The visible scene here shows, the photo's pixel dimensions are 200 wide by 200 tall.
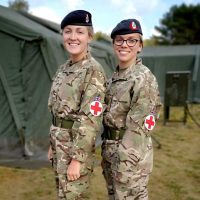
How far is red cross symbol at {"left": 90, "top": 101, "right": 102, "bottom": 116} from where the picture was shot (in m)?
2.08

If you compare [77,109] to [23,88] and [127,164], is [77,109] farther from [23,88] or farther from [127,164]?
[23,88]

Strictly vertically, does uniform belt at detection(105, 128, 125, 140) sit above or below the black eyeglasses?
below

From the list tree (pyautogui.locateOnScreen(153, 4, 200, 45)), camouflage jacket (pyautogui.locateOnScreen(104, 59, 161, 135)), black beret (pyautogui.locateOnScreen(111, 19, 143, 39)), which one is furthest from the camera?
tree (pyautogui.locateOnScreen(153, 4, 200, 45))

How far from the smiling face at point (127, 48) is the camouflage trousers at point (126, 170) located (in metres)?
0.51

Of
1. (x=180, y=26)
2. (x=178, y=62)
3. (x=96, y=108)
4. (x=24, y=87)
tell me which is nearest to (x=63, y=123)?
(x=96, y=108)

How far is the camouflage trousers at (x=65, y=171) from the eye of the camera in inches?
85.2

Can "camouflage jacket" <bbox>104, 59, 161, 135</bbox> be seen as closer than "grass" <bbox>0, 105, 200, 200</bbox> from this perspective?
Yes

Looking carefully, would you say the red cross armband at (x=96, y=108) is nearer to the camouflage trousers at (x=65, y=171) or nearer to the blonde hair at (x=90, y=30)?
the camouflage trousers at (x=65, y=171)

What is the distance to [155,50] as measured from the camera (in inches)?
583

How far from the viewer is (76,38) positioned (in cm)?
213

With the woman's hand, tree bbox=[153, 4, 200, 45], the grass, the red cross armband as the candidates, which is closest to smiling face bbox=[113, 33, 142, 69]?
the red cross armband

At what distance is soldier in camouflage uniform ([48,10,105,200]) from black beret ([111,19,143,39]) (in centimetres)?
17

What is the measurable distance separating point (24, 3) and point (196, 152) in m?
38.4

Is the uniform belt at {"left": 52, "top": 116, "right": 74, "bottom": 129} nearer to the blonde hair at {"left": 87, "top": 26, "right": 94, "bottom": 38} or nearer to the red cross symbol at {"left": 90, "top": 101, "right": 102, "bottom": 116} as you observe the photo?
the red cross symbol at {"left": 90, "top": 101, "right": 102, "bottom": 116}
